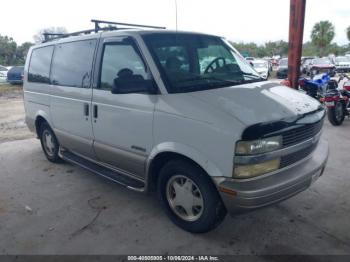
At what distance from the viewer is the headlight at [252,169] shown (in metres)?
2.72

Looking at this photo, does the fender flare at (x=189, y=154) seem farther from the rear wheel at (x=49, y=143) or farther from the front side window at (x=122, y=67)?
the rear wheel at (x=49, y=143)

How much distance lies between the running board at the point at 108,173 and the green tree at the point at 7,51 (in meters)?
36.2

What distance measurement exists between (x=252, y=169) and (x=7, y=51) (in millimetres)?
39729

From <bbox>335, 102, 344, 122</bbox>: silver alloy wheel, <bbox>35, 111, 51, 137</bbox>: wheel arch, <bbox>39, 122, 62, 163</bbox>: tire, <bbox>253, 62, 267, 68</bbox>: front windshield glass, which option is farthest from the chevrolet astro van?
<bbox>253, 62, 267, 68</bbox>: front windshield glass

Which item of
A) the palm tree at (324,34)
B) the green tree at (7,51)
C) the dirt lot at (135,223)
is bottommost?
the dirt lot at (135,223)

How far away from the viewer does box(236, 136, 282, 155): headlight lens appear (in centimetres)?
268

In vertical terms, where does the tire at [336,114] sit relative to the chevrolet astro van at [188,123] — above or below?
below

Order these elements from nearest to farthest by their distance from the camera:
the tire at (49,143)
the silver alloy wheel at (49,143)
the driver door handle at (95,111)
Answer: the driver door handle at (95,111) → the tire at (49,143) → the silver alloy wheel at (49,143)

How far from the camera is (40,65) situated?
528 centimetres

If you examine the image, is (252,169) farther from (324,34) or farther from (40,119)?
(324,34)

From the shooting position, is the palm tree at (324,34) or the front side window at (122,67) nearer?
the front side window at (122,67)

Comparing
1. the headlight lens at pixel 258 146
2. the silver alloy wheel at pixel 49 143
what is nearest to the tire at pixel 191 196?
the headlight lens at pixel 258 146

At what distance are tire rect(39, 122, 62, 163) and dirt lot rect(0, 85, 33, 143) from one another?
86.7 inches

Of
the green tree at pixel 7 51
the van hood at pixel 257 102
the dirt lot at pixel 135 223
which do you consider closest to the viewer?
the van hood at pixel 257 102
